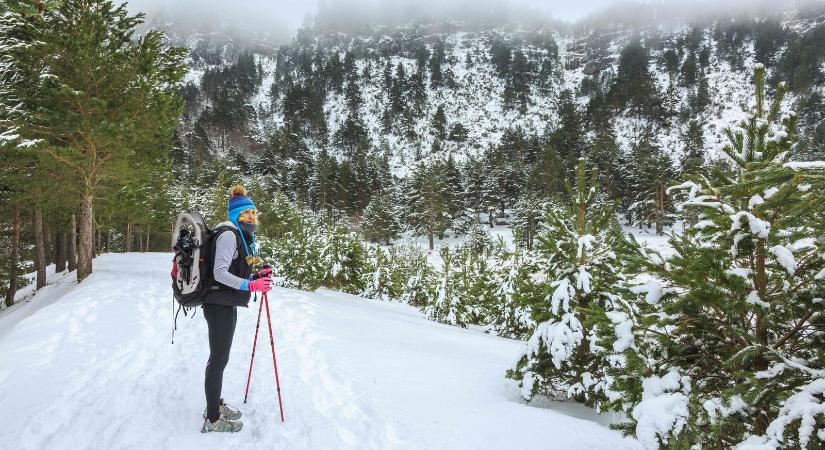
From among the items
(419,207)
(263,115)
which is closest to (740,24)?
(419,207)

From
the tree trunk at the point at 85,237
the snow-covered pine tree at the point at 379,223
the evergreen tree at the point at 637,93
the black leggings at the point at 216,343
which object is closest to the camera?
the black leggings at the point at 216,343

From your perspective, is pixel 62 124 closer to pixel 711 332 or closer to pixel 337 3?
pixel 711 332

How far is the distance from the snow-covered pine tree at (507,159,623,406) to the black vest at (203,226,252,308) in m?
3.72


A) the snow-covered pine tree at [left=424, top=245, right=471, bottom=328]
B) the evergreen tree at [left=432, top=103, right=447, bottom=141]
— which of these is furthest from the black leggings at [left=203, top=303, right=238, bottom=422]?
the evergreen tree at [left=432, top=103, right=447, bottom=141]

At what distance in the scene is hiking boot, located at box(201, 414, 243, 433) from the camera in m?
3.87

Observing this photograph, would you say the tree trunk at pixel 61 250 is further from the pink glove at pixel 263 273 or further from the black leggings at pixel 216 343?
the pink glove at pixel 263 273

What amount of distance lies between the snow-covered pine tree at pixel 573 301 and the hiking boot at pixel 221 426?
3459 millimetres

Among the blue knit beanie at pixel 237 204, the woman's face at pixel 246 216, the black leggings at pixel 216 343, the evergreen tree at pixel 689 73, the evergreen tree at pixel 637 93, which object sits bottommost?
the black leggings at pixel 216 343

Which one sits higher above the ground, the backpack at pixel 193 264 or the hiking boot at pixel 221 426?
the backpack at pixel 193 264

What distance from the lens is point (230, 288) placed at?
12.4 feet

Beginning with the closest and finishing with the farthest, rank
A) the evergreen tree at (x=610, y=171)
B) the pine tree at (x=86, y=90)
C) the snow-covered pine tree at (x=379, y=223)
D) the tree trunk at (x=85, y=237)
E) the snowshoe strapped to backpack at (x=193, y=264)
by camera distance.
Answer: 1. the snowshoe strapped to backpack at (x=193, y=264)
2. the pine tree at (x=86, y=90)
3. the tree trunk at (x=85, y=237)
4. the snow-covered pine tree at (x=379, y=223)
5. the evergreen tree at (x=610, y=171)

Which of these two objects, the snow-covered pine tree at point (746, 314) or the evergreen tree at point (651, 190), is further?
the evergreen tree at point (651, 190)

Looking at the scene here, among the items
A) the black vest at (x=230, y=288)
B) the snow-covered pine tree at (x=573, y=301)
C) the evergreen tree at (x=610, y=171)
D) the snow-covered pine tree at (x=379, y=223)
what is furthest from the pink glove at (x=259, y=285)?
the evergreen tree at (x=610, y=171)

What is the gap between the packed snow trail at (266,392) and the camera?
3.81 metres
